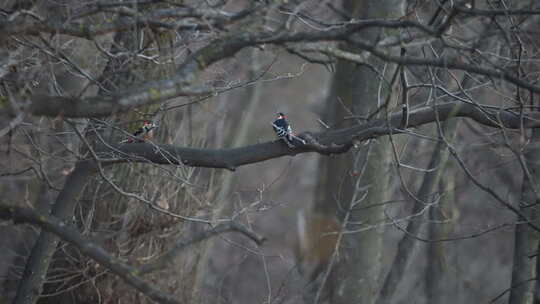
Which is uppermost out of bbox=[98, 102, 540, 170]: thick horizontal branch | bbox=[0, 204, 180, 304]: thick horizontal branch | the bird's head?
the bird's head

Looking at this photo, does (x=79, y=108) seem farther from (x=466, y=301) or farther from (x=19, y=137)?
(x=466, y=301)

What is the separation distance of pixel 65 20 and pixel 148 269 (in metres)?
1.85

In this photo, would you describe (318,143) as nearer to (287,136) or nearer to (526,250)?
(287,136)

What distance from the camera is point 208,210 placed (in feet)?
27.2

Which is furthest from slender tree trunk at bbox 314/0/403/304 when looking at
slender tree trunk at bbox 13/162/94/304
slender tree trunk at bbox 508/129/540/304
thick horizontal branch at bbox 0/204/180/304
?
thick horizontal branch at bbox 0/204/180/304

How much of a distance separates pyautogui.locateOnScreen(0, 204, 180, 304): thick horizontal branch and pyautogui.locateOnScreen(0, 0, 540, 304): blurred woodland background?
0.04 ft

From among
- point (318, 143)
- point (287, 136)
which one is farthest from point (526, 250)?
point (287, 136)

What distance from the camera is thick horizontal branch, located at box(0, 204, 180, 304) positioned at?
417cm

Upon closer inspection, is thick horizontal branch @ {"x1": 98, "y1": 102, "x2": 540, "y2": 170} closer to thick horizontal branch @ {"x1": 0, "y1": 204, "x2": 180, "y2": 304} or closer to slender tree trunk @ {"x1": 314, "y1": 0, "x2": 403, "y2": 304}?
thick horizontal branch @ {"x1": 0, "y1": 204, "x2": 180, "y2": 304}

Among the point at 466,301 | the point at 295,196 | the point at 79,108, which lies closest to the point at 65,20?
the point at 79,108

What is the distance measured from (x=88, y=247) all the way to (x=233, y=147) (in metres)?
4.30

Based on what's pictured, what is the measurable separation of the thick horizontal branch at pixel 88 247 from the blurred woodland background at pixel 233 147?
0.01m

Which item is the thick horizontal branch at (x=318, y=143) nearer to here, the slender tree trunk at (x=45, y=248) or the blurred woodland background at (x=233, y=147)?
the blurred woodland background at (x=233, y=147)

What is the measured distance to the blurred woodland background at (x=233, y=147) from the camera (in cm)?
432
